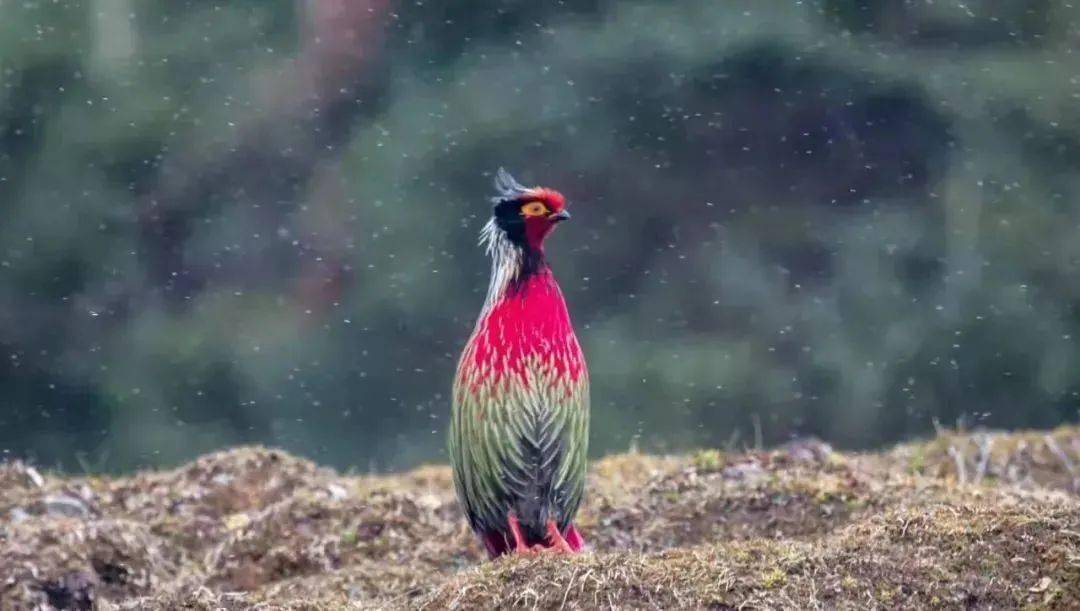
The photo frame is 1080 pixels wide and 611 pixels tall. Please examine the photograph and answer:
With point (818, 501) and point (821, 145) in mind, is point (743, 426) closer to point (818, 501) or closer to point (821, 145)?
A: point (821, 145)

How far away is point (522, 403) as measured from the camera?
13.3 feet

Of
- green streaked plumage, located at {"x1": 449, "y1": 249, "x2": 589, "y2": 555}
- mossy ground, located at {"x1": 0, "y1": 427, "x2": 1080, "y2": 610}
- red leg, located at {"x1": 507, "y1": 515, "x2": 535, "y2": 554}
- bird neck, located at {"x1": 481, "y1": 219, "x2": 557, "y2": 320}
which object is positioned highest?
bird neck, located at {"x1": 481, "y1": 219, "x2": 557, "y2": 320}

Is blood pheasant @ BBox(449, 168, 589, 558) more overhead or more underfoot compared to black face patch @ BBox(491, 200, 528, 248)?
more underfoot

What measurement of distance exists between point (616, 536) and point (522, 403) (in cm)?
130

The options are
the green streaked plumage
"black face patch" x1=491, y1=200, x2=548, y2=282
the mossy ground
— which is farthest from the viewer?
"black face patch" x1=491, y1=200, x2=548, y2=282

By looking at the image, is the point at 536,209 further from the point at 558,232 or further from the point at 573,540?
the point at 558,232

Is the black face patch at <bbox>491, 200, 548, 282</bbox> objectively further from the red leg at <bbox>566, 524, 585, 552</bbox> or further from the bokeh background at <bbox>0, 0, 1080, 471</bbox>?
the bokeh background at <bbox>0, 0, 1080, 471</bbox>

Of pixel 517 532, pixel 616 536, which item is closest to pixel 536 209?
pixel 517 532

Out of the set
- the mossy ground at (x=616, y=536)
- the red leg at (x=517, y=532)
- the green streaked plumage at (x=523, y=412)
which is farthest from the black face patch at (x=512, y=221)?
the mossy ground at (x=616, y=536)

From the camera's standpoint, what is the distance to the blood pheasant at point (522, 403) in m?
4.07

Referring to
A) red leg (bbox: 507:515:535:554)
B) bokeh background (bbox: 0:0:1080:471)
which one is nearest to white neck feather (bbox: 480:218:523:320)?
red leg (bbox: 507:515:535:554)

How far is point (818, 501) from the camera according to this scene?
16.7 feet

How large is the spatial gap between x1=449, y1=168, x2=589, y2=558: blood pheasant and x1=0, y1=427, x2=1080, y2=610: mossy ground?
235mm

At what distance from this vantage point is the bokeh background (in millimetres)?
10656
